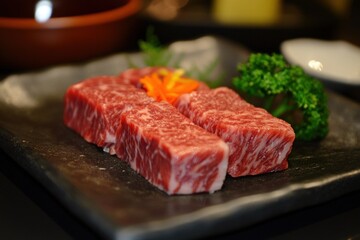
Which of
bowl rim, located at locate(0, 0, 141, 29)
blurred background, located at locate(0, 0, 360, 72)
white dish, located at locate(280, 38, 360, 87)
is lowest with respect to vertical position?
white dish, located at locate(280, 38, 360, 87)

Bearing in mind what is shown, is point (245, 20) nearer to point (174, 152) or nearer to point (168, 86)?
point (168, 86)

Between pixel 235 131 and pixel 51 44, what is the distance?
159 centimetres

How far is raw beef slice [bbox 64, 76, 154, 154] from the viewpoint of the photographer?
302 centimetres

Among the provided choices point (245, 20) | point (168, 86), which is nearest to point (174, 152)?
point (168, 86)

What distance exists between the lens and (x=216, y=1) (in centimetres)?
503

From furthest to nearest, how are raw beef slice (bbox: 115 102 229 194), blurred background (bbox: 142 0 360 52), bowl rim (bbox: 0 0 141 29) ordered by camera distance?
blurred background (bbox: 142 0 360 52), bowl rim (bbox: 0 0 141 29), raw beef slice (bbox: 115 102 229 194)

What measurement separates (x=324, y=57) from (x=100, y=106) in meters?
1.83

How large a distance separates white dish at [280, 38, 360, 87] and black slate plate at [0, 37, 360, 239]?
1.59 feet

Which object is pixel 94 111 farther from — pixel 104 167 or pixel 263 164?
pixel 263 164

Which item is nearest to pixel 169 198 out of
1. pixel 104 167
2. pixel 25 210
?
pixel 104 167

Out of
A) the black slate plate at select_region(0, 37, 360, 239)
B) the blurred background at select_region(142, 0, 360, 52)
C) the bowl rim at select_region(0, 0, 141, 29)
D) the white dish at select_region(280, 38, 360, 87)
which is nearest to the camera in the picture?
the black slate plate at select_region(0, 37, 360, 239)

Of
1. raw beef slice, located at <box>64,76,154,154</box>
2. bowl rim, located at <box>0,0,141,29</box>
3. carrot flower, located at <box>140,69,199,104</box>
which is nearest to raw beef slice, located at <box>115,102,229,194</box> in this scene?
raw beef slice, located at <box>64,76,154,154</box>

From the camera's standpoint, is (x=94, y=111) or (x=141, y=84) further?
(x=141, y=84)

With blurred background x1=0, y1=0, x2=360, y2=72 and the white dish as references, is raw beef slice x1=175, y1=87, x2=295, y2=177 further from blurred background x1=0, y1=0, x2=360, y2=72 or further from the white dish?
blurred background x1=0, y1=0, x2=360, y2=72
